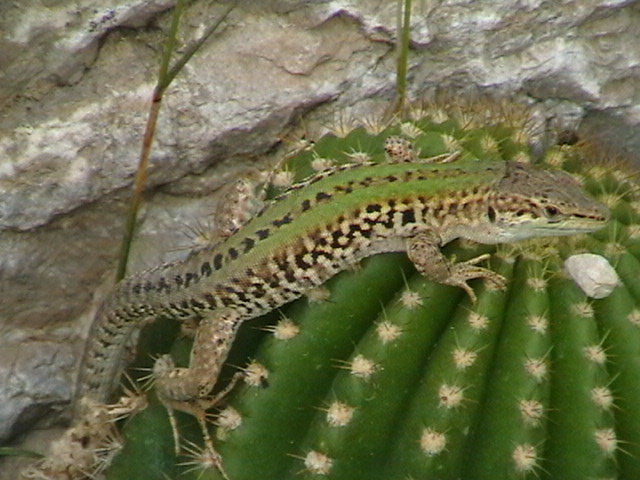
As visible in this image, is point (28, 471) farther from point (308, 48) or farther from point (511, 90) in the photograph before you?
point (511, 90)

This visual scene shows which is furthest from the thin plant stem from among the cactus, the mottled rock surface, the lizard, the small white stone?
Answer: the small white stone

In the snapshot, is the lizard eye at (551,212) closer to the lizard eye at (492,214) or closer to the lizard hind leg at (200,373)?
the lizard eye at (492,214)

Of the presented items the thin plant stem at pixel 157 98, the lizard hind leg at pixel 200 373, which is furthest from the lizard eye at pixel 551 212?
the thin plant stem at pixel 157 98

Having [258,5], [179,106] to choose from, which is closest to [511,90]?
[258,5]

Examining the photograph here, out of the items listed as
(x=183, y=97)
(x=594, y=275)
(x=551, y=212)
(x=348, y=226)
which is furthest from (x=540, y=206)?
(x=183, y=97)

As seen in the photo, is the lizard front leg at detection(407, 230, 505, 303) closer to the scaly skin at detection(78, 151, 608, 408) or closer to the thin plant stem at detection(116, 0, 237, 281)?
the scaly skin at detection(78, 151, 608, 408)

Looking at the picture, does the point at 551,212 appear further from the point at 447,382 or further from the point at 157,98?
the point at 157,98
